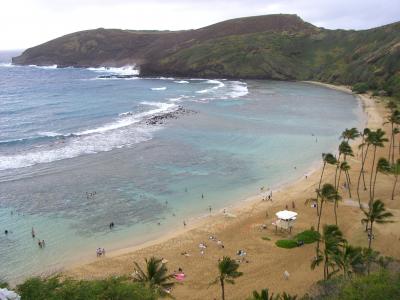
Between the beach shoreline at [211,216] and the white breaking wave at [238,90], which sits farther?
the white breaking wave at [238,90]

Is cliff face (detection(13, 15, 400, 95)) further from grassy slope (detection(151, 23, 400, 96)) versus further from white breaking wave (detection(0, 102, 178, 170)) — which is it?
white breaking wave (detection(0, 102, 178, 170))

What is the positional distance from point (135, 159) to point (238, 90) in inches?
2870

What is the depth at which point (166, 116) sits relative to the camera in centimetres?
8969

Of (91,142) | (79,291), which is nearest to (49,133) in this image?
(91,142)

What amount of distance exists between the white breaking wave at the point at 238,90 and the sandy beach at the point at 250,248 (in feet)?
241

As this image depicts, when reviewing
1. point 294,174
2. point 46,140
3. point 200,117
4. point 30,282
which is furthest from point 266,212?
point 200,117

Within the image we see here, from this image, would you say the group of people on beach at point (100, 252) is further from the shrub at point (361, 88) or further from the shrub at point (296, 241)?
the shrub at point (361, 88)

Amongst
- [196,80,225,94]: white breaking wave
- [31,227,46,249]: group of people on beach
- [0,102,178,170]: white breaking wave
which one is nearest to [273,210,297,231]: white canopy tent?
[31,227,46,249]: group of people on beach

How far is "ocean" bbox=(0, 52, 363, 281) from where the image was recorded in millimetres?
39938

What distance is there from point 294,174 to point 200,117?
127 ft

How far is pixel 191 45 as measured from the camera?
184 metres

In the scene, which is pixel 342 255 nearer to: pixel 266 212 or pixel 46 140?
pixel 266 212

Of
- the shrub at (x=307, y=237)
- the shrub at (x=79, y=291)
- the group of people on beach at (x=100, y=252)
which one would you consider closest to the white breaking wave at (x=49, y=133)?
the group of people on beach at (x=100, y=252)

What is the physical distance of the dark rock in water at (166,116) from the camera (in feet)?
277
